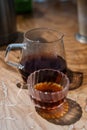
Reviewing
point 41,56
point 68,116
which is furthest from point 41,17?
point 68,116

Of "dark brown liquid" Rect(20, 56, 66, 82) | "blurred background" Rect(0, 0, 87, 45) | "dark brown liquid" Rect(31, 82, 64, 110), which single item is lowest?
"blurred background" Rect(0, 0, 87, 45)

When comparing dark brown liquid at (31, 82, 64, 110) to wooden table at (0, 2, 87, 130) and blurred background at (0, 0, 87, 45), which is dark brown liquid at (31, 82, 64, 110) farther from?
blurred background at (0, 0, 87, 45)

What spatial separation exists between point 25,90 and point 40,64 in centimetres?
7

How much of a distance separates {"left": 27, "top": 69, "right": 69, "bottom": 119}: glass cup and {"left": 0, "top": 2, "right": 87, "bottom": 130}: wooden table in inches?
1.1

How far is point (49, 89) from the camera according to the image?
583 millimetres

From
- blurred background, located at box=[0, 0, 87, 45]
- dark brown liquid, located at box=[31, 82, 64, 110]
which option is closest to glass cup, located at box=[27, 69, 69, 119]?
dark brown liquid, located at box=[31, 82, 64, 110]

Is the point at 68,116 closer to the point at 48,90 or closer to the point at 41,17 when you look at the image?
the point at 48,90

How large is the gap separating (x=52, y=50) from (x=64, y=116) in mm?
156

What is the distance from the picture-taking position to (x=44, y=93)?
1.79ft

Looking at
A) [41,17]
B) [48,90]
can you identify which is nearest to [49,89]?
[48,90]

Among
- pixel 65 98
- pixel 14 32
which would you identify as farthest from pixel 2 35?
pixel 65 98

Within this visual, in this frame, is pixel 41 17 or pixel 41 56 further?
pixel 41 17

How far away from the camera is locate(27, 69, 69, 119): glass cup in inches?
21.6

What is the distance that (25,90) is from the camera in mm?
628
